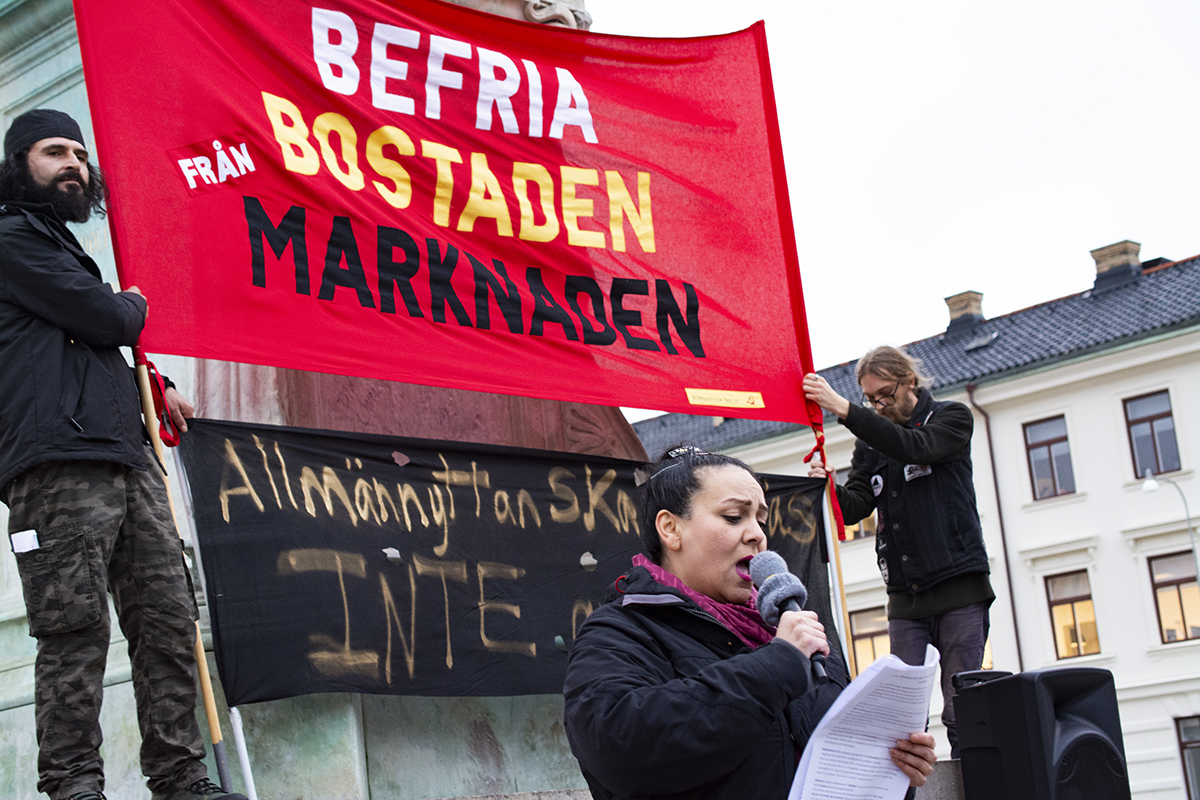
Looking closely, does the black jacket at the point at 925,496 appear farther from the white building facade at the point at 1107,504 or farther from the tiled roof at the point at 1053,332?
the white building facade at the point at 1107,504

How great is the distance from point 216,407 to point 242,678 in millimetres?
1116

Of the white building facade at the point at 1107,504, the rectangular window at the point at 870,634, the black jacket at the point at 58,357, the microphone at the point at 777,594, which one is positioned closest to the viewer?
the microphone at the point at 777,594

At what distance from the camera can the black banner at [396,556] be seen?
4.30m

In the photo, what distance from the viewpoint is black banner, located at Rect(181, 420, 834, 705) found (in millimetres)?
4297

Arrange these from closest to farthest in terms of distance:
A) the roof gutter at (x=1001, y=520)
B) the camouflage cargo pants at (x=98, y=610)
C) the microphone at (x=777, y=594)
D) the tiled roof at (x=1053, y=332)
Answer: the microphone at (x=777, y=594)
the camouflage cargo pants at (x=98, y=610)
the tiled roof at (x=1053, y=332)
the roof gutter at (x=1001, y=520)

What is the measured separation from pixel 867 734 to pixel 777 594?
0.29m

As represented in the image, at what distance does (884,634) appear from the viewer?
3109 centimetres

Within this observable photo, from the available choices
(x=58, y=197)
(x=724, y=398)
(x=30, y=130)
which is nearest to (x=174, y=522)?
(x=58, y=197)

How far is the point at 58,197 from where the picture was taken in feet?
12.8

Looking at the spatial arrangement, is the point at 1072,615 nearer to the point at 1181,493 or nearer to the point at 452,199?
the point at 1181,493

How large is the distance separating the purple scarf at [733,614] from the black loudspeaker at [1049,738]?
56.3 inches

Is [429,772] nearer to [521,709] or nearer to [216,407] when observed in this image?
[521,709]

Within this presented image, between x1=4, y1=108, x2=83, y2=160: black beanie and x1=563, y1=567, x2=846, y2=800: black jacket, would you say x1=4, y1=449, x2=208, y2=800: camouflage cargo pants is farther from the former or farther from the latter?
x1=563, y1=567, x2=846, y2=800: black jacket

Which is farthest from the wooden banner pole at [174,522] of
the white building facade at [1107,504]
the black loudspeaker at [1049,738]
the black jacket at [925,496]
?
the white building facade at [1107,504]
